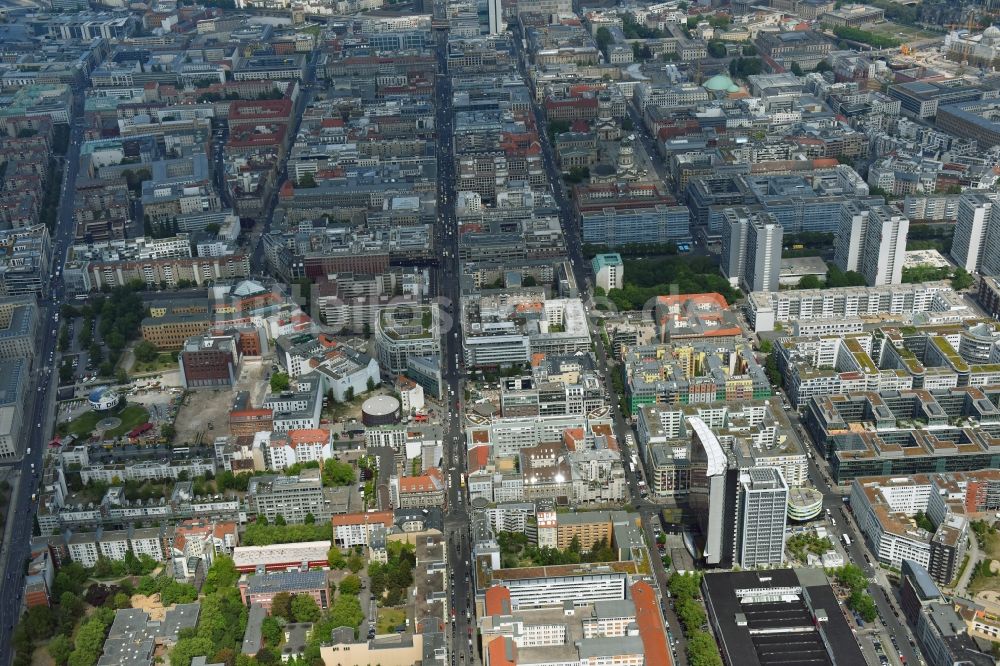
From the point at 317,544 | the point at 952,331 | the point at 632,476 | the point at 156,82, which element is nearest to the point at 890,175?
the point at 952,331

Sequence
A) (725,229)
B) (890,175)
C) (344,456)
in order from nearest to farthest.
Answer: (344,456), (725,229), (890,175)

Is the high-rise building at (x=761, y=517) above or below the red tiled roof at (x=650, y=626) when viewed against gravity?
above

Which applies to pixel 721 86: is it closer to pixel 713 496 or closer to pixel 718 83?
pixel 718 83

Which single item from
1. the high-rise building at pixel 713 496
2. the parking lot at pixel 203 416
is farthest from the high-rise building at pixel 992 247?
the parking lot at pixel 203 416

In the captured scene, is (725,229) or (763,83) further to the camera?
(763,83)

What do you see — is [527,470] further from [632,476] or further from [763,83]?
[763,83]

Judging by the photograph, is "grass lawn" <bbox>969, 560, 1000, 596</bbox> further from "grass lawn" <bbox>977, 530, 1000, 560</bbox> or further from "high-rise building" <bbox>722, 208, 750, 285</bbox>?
"high-rise building" <bbox>722, 208, 750, 285</bbox>

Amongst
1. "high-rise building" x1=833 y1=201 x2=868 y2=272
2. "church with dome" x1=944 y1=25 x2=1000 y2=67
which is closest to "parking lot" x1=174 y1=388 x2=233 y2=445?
"high-rise building" x1=833 y1=201 x2=868 y2=272

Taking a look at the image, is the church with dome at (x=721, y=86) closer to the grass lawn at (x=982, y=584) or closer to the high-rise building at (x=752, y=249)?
the high-rise building at (x=752, y=249)
